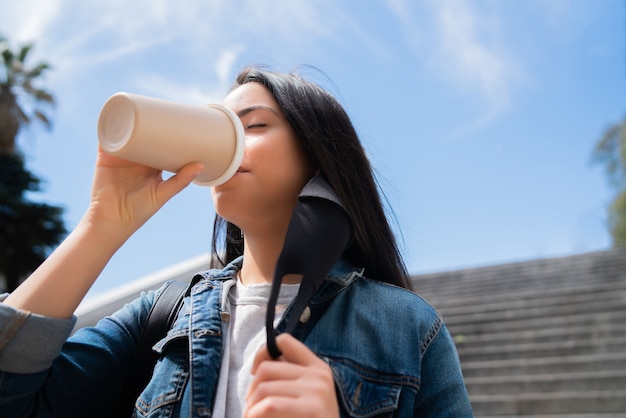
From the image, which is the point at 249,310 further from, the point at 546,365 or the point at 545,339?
the point at 545,339

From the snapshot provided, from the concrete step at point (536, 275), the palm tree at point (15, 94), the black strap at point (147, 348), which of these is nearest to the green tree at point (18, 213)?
the palm tree at point (15, 94)

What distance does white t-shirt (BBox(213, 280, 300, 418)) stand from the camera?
137cm

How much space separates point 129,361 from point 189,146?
1.86 feet

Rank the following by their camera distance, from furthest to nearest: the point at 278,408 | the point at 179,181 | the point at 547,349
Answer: the point at 547,349, the point at 179,181, the point at 278,408

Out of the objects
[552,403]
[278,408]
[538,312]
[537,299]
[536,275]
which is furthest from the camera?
[536,275]

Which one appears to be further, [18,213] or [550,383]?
[18,213]

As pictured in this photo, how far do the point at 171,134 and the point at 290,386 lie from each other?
536mm

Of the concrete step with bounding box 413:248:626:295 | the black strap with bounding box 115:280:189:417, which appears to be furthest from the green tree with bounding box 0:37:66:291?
the black strap with bounding box 115:280:189:417

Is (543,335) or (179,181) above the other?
(179,181)

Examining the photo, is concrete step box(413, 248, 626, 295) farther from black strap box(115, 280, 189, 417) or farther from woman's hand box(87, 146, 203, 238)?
woman's hand box(87, 146, 203, 238)

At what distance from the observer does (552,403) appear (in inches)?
177

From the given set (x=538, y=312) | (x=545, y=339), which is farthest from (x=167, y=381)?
(x=538, y=312)

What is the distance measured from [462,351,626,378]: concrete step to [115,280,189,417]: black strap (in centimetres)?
404

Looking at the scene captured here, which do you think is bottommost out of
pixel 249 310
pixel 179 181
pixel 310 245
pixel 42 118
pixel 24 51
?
pixel 42 118
